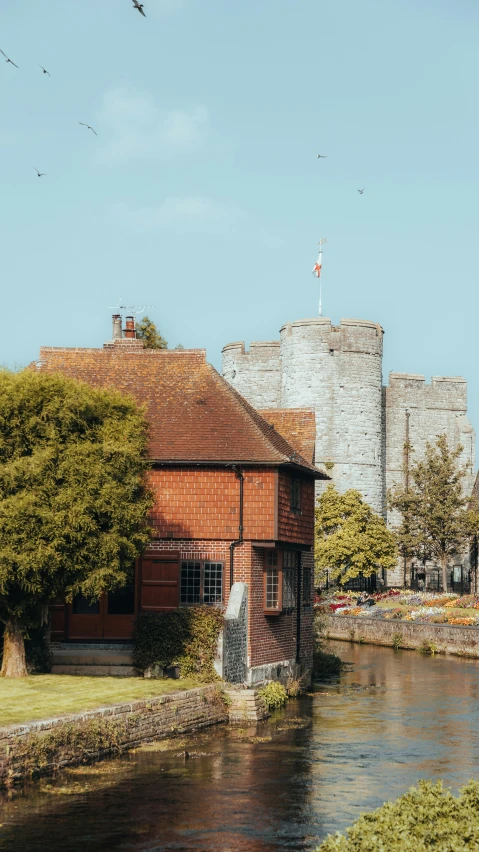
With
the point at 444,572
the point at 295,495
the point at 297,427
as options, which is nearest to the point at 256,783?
the point at 295,495

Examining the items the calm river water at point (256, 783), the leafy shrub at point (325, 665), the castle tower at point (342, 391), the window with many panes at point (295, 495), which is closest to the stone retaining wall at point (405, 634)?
the leafy shrub at point (325, 665)

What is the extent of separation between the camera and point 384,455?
73312mm

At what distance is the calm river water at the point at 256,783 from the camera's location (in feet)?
51.0

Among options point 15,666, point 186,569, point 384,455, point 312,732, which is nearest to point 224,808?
point 312,732

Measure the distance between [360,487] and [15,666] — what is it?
44857mm

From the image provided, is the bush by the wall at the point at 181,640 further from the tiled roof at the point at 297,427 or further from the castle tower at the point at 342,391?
the castle tower at the point at 342,391

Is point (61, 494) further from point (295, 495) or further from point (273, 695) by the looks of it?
point (295, 495)

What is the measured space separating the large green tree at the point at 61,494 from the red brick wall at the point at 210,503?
9.62 feet

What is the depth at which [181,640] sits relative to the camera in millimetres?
26453

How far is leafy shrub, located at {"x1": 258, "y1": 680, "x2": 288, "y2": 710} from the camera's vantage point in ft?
88.4

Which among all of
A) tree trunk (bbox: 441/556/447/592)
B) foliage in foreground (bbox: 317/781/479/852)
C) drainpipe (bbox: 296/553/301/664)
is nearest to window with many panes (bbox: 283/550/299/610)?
drainpipe (bbox: 296/553/301/664)

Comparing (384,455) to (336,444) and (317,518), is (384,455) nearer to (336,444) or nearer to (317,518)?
(336,444)

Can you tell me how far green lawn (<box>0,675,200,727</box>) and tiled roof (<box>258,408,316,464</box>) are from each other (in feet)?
33.4

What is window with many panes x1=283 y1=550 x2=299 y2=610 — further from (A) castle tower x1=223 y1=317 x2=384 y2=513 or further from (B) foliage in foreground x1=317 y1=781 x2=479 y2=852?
(A) castle tower x1=223 y1=317 x2=384 y2=513
